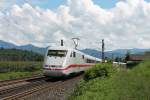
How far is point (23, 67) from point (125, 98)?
4592 centimetres

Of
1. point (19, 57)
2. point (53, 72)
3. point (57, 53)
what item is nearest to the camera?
point (53, 72)

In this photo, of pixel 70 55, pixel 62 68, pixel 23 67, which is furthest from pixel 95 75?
pixel 23 67

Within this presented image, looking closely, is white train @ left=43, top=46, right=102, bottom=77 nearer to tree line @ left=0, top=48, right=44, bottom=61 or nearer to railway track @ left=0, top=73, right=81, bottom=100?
railway track @ left=0, top=73, right=81, bottom=100

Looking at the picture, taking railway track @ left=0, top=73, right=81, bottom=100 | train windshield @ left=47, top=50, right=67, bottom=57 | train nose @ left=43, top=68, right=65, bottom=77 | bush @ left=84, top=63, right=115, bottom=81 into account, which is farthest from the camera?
train windshield @ left=47, top=50, right=67, bottom=57

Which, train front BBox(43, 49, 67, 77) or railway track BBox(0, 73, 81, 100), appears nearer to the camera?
railway track BBox(0, 73, 81, 100)

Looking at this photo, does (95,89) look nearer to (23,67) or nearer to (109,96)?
(109,96)

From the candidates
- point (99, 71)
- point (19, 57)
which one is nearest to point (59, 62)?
point (99, 71)

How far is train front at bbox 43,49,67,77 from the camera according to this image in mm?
34719

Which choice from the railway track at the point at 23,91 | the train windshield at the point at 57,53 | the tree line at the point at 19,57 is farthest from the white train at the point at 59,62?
the tree line at the point at 19,57

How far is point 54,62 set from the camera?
3519cm

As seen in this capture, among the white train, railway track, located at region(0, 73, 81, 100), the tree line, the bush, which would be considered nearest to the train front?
the white train

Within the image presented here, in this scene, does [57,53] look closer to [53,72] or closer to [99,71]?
[53,72]

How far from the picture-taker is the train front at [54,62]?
3472 centimetres

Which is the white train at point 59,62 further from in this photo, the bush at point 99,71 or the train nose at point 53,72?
the bush at point 99,71
